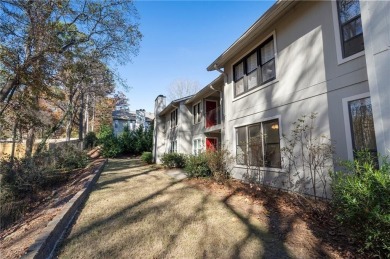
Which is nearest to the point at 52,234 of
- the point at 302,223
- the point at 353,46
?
the point at 302,223

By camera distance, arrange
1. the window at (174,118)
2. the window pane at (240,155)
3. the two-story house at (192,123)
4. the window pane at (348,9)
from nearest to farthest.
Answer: the window pane at (348,9)
the window pane at (240,155)
the two-story house at (192,123)
the window at (174,118)

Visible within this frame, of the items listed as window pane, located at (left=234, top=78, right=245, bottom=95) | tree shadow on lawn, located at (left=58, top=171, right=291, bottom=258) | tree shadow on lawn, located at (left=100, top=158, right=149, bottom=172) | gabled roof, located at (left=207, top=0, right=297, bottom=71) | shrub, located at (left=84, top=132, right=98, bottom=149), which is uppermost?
gabled roof, located at (left=207, top=0, right=297, bottom=71)

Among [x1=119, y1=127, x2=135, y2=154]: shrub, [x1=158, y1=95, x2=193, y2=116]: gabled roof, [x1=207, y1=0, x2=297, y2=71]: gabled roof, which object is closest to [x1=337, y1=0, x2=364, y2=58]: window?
[x1=207, y1=0, x2=297, y2=71]: gabled roof

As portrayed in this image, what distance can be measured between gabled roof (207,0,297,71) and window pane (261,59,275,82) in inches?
47.3

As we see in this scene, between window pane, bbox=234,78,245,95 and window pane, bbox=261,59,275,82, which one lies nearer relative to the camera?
window pane, bbox=261,59,275,82

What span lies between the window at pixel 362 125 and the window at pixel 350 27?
1.27 meters

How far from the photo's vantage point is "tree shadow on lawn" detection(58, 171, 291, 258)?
12.6 ft

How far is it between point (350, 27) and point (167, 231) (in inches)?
252

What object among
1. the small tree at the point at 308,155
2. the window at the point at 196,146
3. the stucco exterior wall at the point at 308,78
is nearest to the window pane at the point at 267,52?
the stucco exterior wall at the point at 308,78

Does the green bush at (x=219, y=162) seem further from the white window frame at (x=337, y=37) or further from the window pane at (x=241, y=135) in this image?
the white window frame at (x=337, y=37)

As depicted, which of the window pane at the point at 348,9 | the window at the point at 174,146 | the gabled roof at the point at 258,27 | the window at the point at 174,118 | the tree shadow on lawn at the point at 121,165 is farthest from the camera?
the window at the point at 174,118

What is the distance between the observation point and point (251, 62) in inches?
361

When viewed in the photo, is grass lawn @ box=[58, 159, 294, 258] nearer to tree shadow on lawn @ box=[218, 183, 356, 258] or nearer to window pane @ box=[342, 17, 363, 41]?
tree shadow on lawn @ box=[218, 183, 356, 258]

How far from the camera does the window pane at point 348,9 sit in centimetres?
535
